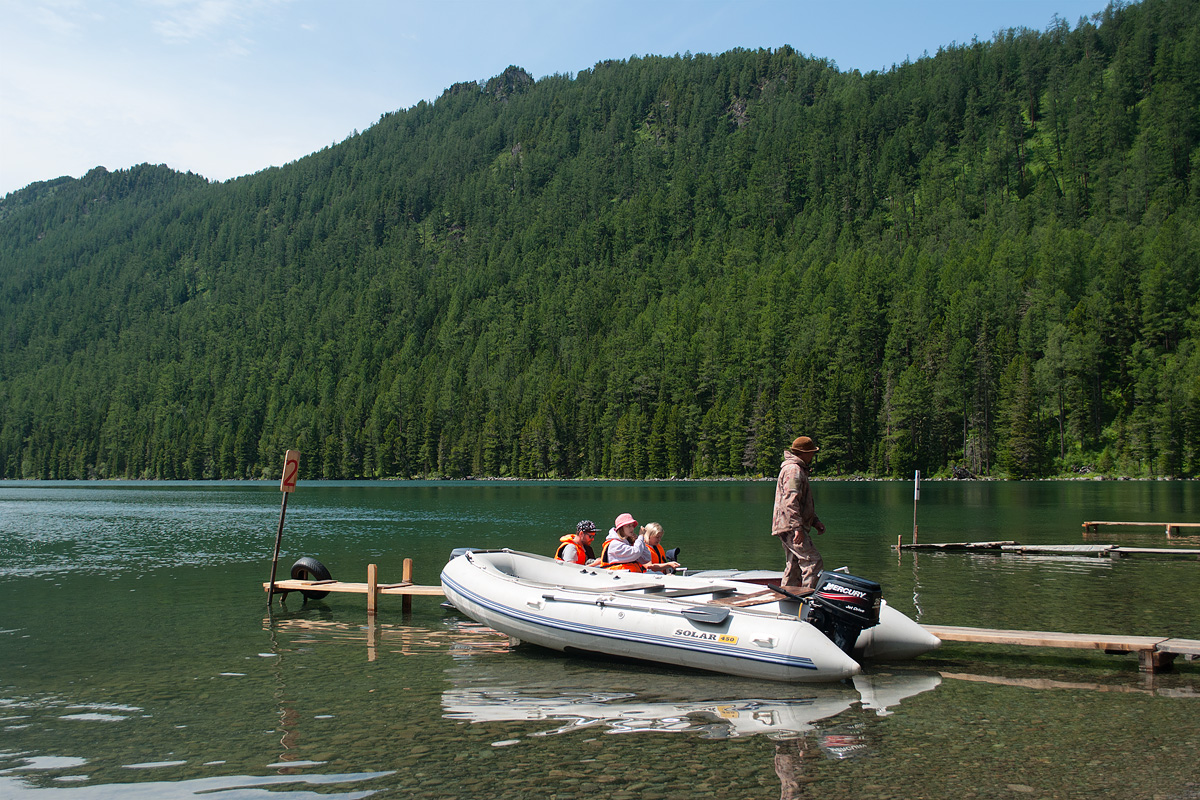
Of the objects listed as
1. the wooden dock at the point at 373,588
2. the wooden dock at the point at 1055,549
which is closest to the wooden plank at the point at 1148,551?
the wooden dock at the point at 1055,549

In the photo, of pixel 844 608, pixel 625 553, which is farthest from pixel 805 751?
pixel 625 553

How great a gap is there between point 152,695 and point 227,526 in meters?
34.7

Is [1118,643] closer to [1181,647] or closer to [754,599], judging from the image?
[1181,647]

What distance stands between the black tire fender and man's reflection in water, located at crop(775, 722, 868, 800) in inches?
495

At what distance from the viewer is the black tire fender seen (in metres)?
18.4

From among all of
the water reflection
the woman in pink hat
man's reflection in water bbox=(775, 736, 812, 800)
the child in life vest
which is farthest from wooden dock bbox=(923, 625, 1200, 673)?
the water reflection

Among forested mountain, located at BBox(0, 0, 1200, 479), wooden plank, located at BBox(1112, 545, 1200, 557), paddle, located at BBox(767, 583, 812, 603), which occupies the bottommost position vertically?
wooden plank, located at BBox(1112, 545, 1200, 557)

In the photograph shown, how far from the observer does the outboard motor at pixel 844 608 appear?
10.8m

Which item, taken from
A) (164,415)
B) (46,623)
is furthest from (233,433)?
(46,623)

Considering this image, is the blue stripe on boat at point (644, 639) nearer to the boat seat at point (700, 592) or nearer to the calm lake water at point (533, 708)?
the calm lake water at point (533, 708)

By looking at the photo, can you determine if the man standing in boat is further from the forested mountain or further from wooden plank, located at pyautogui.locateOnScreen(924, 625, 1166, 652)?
the forested mountain

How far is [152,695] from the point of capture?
10.7 metres

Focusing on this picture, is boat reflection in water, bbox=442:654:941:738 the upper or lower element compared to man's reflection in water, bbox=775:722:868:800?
lower

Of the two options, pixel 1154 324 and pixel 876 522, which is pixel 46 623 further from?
pixel 1154 324
